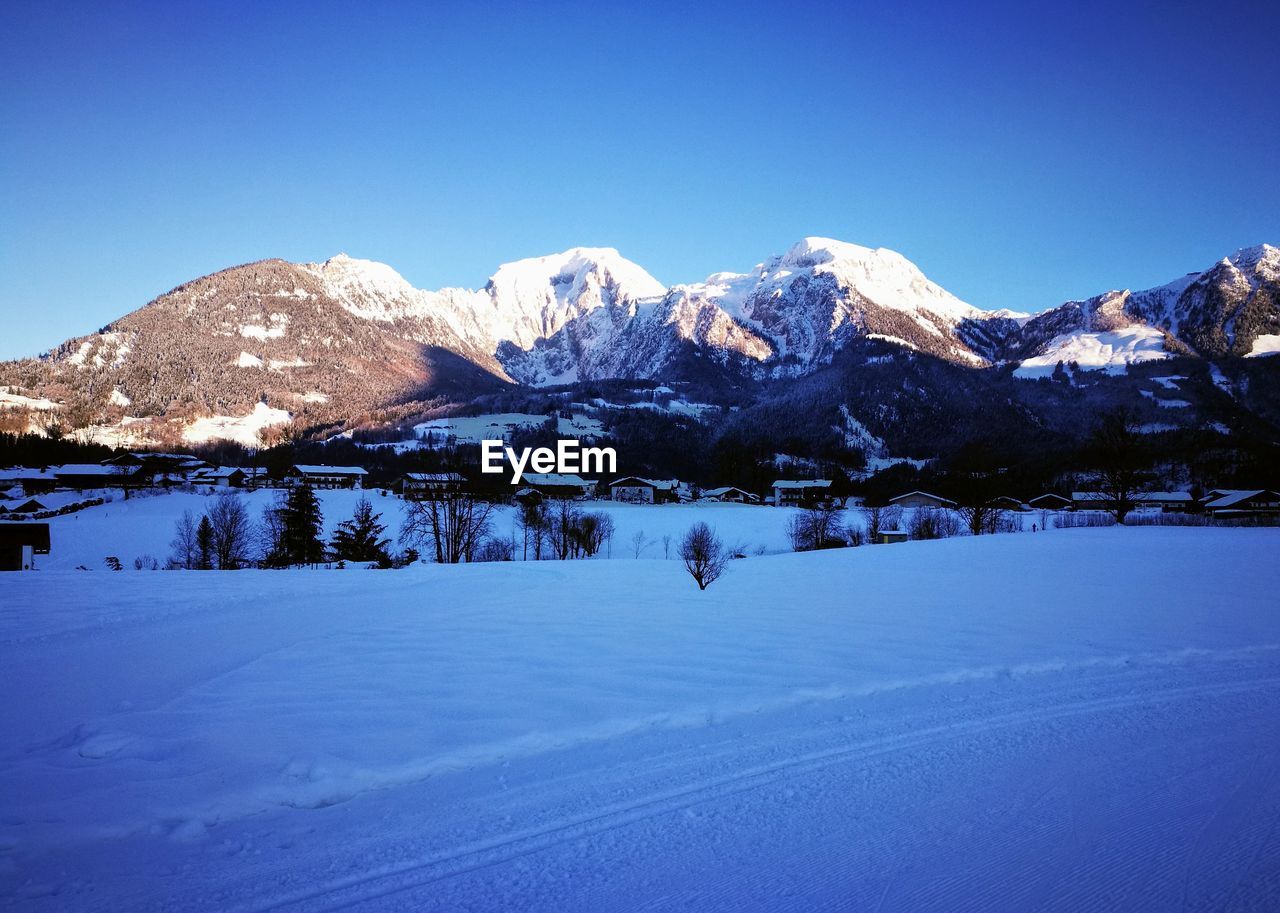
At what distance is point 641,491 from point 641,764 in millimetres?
96931

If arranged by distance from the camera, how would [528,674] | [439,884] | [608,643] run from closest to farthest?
[439,884], [528,674], [608,643]

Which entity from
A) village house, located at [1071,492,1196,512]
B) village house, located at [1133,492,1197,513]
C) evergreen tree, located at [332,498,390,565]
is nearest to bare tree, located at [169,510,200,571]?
evergreen tree, located at [332,498,390,565]

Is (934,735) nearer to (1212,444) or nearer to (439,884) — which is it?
(439,884)

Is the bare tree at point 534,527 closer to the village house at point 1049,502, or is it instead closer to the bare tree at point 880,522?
the bare tree at point 880,522

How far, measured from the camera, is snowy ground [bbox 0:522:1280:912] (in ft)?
15.6

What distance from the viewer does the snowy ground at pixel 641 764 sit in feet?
15.6

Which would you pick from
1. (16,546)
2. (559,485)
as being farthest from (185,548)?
(559,485)

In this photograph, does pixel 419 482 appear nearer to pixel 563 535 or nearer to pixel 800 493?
pixel 563 535

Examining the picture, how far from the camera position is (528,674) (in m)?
10.4

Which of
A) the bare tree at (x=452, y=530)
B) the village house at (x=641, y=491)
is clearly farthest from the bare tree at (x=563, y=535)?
the village house at (x=641, y=491)

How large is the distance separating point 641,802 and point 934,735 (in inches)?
152

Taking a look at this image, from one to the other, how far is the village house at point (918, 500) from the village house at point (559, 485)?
149ft

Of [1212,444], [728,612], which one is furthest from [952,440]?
[728,612]

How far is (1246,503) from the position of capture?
73562 millimetres
